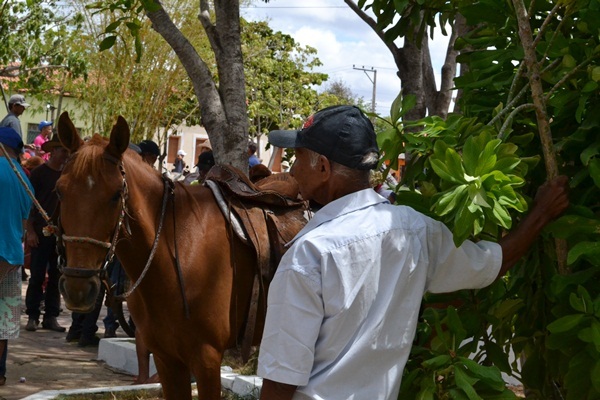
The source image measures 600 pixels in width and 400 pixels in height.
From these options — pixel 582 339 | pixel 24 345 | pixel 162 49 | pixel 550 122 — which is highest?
pixel 162 49

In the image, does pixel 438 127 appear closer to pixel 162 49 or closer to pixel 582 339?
pixel 582 339

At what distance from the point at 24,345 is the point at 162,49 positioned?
60.2 feet

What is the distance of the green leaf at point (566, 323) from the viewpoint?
3018 mm

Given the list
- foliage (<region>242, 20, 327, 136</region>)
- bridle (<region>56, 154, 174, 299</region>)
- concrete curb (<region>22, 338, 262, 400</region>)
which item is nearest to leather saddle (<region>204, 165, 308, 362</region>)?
bridle (<region>56, 154, 174, 299</region>)

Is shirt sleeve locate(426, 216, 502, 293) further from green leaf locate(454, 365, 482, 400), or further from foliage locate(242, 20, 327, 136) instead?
foliage locate(242, 20, 327, 136)

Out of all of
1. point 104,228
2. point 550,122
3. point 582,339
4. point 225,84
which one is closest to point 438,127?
point 550,122

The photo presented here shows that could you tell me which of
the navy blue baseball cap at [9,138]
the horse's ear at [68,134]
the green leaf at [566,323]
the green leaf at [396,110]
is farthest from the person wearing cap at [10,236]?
the green leaf at [566,323]

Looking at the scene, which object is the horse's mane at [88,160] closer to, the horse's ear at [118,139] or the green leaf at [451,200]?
the horse's ear at [118,139]

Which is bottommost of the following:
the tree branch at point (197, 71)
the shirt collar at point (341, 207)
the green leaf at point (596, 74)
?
the shirt collar at point (341, 207)

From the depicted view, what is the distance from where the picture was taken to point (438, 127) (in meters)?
3.37

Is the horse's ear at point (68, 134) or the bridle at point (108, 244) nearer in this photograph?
the bridle at point (108, 244)

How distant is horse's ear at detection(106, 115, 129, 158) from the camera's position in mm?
5387

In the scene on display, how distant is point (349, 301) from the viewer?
2793 millimetres

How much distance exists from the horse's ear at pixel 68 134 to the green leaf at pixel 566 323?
3.25 metres
